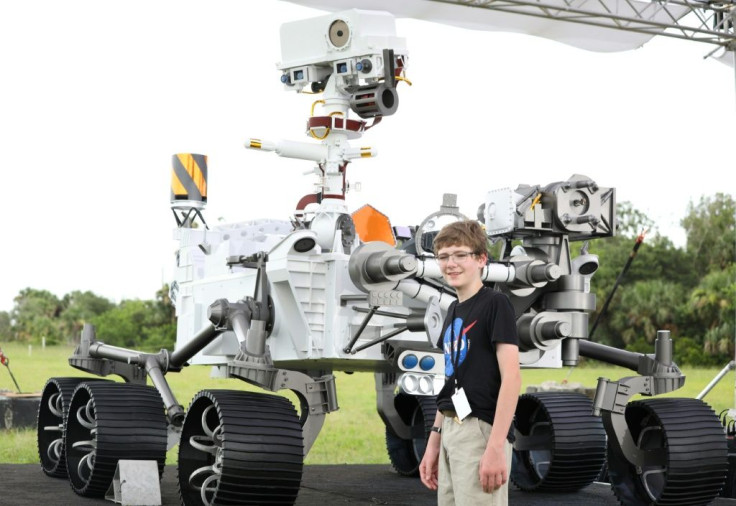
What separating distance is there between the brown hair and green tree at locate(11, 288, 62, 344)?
822 inches

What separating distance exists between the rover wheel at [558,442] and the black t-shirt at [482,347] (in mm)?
4001

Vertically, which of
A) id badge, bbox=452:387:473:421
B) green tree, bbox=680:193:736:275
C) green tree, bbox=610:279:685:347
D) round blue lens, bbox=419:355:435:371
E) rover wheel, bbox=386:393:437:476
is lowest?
rover wheel, bbox=386:393:437:476

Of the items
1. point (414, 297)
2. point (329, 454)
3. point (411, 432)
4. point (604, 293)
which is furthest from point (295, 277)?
point (604, 293)

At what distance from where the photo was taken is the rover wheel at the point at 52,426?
8.50 m

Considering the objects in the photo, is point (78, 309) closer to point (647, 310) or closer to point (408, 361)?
point (647, 310)

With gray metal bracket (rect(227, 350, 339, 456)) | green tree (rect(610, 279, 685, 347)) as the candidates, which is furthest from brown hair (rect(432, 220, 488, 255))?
green tree (rect(610, 279, 685, 347))

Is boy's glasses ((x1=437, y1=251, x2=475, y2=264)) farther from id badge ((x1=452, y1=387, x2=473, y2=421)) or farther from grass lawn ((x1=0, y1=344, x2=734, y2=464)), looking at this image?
grass lawn ((x1=0, y1=344, x2=734, y2=464))

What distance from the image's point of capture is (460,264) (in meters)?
4.02

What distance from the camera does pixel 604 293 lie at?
29.1m

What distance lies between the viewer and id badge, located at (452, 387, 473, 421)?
396 cm

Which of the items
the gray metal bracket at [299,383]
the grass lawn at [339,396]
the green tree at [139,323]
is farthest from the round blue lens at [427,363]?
the green tree at [139,323]

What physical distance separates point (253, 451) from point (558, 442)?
2689mm

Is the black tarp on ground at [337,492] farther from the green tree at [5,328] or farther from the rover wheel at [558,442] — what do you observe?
the green tree at [5,328]

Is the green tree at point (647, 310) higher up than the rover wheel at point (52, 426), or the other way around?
the green tree at point (647, 310)
